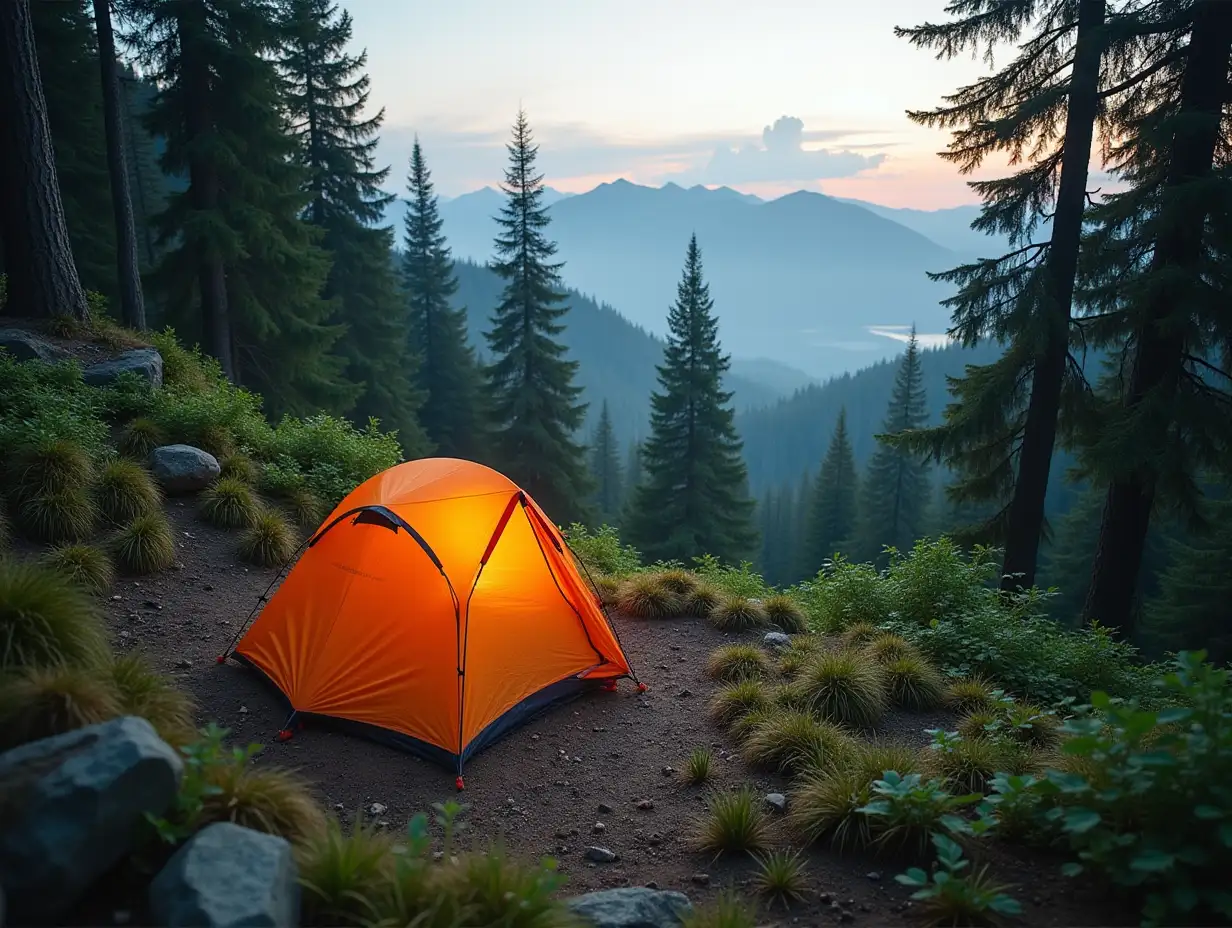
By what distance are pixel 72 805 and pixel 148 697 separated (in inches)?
60.7

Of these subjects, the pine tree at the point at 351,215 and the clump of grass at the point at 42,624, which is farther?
the pine tree at the point at 351,215

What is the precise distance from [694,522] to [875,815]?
79.4 ft

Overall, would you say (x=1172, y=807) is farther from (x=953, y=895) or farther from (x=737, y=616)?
(x=737, y=616)

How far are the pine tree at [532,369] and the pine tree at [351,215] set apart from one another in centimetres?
377

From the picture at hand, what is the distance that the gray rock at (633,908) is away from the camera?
3.50 m

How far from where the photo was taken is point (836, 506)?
45656 millimetres

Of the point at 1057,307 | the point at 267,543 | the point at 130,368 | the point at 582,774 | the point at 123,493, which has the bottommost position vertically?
the point at 582,774

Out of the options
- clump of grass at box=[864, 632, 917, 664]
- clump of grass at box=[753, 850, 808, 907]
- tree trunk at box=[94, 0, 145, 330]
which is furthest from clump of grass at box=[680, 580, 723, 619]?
tree trunk at box=[94, 0, 145, 330]

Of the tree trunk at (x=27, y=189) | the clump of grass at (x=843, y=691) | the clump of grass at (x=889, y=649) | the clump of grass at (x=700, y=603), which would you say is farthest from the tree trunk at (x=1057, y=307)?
the tree trunk at (x=27, y=189)

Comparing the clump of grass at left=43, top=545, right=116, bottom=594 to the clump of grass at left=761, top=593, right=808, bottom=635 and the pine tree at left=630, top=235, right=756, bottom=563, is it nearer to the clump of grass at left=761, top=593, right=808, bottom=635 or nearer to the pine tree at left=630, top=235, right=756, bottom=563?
the clump of grass at left=761, top=593, right=808, bottom=635

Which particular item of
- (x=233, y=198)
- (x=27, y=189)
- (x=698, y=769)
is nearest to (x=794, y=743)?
(x=698, y=769)

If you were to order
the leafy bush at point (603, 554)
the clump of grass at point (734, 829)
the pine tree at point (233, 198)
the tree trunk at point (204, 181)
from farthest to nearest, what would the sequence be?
the pine tree at point (233, 198) < the tree trunk at point (204, 181) < the leafy bush at point (603, 554) < the clump of grass at point (734, 829)

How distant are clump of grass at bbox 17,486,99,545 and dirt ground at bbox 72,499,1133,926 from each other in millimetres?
778

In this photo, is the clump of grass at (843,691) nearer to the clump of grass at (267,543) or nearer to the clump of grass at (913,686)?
the clump of grass at (913,686)
